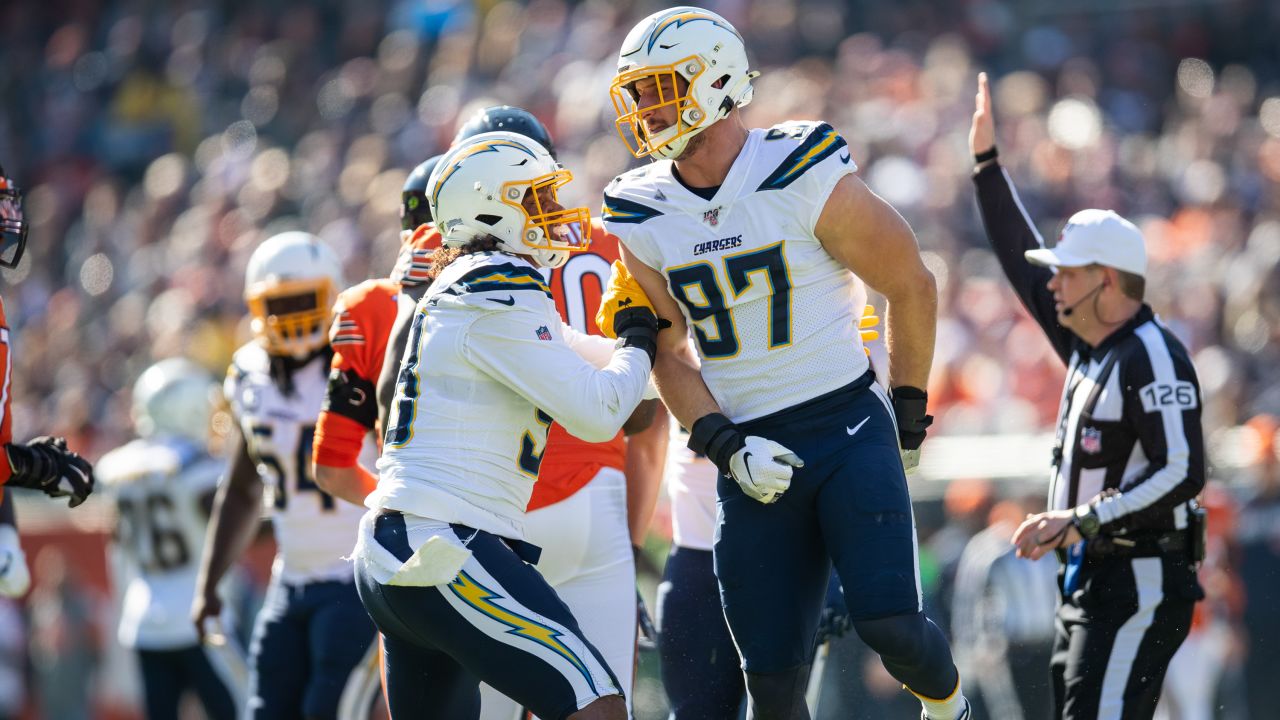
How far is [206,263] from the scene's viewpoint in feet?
50.4

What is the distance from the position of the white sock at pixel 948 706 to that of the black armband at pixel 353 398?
211 cm

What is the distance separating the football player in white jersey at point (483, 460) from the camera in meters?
4.31

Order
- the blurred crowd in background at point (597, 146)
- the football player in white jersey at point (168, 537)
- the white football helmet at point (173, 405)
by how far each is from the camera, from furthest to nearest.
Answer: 1. the blurred crowd in background at point (597, 146)
2. the white football helmet at point (173, 405)
3. the football player in white jersey at point (168, 537)

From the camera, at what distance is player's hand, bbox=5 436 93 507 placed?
554 cm

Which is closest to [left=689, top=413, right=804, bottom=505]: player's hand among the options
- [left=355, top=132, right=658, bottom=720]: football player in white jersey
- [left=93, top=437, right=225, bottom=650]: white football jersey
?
[left=355, top=132, right=658, bottom=720]: football player in white jersey

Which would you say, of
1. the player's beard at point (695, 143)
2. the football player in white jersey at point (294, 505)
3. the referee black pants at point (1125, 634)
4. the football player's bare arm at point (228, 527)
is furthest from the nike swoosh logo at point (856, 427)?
the football player's bare arm at point (228, 527)

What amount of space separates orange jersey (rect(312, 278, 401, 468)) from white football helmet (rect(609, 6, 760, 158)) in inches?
50.3

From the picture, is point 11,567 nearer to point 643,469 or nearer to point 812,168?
point 643,469

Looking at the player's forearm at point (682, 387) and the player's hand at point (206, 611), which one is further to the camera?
the player's hand at point (206, 611)

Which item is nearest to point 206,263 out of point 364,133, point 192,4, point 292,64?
point 364,133

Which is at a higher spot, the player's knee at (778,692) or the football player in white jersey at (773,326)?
the football player in white jersey at (773,326)

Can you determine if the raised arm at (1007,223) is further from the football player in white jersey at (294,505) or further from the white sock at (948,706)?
the football player in white jersey at (294,505)

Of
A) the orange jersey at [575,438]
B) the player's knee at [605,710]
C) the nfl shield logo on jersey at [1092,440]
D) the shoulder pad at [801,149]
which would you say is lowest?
the player's knee at [605,710]

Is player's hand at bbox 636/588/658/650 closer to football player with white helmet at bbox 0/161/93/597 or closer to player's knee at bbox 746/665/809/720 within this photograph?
player's knee at bbox 746/665/809/720
